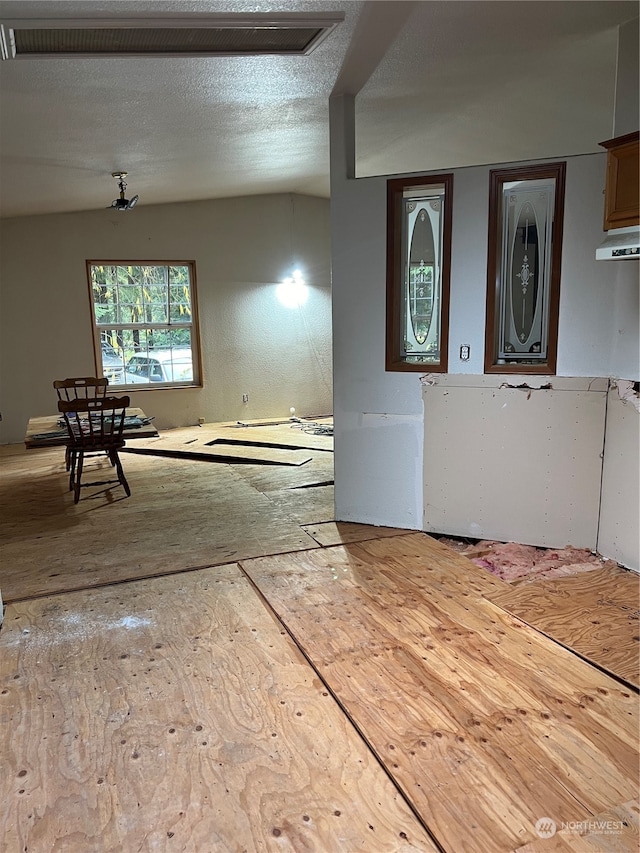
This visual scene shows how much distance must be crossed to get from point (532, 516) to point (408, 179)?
82.6 inches

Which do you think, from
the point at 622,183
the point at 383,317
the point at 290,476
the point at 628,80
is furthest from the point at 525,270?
the point at 290,476

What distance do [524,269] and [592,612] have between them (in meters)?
1.85

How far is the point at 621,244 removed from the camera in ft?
8.52

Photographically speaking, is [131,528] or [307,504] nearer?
[131,528]

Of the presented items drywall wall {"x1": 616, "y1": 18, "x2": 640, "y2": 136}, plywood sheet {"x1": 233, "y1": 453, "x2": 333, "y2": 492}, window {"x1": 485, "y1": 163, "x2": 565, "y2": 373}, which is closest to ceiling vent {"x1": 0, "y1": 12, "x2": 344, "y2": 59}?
window {"x1": 485, "y1": 163, "x2": 565, "y2": 373}

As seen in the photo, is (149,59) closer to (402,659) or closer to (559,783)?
(402,659)

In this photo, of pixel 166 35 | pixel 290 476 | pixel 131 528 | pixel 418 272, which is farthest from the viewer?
pixel 290 476

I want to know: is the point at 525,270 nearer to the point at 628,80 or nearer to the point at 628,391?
the point at 628,391

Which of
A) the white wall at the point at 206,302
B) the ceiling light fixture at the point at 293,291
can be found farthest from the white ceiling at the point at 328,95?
the ceiling light fixture at the point at 293,291

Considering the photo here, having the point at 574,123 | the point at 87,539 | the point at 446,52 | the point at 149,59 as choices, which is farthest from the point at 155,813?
the point at 574,123

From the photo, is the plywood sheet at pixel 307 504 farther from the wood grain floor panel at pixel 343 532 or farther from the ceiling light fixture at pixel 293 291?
the ceiling light fixture at pixel 293 291

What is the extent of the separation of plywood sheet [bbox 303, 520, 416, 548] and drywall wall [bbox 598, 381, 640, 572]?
118 cm

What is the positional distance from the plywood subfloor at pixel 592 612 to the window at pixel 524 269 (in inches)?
45.6

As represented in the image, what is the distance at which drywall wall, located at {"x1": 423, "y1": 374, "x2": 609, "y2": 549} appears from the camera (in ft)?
10.7
